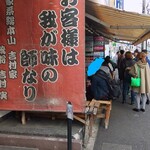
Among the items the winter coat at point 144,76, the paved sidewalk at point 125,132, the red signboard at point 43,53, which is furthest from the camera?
the winter coat at point 144,76

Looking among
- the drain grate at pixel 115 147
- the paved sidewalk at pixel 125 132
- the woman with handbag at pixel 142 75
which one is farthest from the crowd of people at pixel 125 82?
the drain grate at pixel 115 147

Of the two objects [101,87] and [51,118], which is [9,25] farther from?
[101,87]

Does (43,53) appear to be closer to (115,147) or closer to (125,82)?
(115,147)

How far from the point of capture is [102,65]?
677 cm

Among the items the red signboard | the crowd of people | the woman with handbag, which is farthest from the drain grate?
the woman with handbag

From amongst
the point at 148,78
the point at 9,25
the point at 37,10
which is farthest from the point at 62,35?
the point at 148,78

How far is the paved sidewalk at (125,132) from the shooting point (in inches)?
213

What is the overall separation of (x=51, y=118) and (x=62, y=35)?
6.38 ft

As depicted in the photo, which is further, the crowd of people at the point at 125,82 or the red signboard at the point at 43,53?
the crowd of people at the point at 125,82

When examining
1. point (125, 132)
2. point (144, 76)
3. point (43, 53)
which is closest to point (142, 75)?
point (144, 76)

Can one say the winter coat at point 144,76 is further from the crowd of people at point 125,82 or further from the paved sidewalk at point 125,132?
the paved sidewalk at point 125,132

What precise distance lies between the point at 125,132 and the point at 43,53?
2.86 m

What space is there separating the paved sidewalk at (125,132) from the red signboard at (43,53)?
1.29m

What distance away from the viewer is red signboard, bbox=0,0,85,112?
15.4ft
